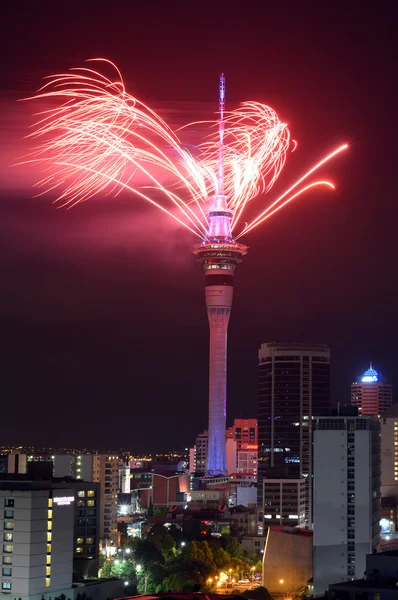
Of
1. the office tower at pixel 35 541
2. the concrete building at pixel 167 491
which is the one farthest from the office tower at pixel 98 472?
the office tower at pixel 35 541

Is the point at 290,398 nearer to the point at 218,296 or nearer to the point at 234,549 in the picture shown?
the point at 218,296

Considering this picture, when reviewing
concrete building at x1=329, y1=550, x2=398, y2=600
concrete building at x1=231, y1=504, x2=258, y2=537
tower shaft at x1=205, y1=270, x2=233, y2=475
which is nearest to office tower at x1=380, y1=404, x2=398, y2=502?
tower shaft at x1=205, y1=270, x2=233, y2=475

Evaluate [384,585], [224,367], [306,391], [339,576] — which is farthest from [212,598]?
[306,391]

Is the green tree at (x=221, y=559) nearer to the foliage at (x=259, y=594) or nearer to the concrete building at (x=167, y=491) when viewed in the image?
the foliage at (x=259, y=594)

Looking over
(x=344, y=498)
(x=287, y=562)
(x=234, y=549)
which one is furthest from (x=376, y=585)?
(x=234, y=549)

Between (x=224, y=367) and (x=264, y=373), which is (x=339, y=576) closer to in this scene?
(x=224, y=367)

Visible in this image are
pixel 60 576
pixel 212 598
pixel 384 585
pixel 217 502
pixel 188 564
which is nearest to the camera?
pixel 212 598
